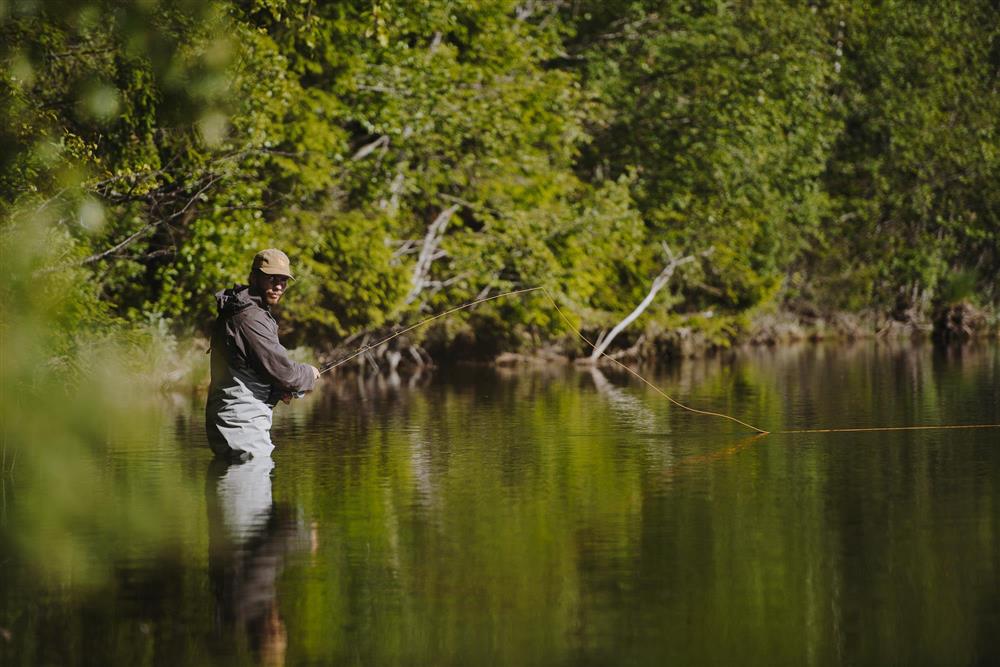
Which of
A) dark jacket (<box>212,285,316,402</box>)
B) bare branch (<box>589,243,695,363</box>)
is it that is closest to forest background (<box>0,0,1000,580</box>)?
bare branch (<box>589,243,695,363</box>)

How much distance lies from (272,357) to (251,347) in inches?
Result: 7.0

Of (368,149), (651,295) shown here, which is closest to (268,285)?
(368,149)

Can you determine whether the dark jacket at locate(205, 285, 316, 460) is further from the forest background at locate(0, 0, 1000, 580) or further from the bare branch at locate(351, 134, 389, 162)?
the bare branch at locate(351, 134, 389, 162)

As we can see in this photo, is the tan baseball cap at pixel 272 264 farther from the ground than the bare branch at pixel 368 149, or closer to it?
closer to it

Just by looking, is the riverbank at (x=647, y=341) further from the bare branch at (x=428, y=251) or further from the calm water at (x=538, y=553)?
the calm water at (x=538, y=553)

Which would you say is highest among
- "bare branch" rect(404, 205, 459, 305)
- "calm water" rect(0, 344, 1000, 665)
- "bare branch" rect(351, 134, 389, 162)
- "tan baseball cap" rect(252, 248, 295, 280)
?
"bare branch" rect(351, 134, 389, 162)

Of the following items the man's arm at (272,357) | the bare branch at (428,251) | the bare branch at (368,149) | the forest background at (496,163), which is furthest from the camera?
the bare branch at (428,251)

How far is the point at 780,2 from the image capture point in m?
37.2

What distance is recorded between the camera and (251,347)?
503 inches

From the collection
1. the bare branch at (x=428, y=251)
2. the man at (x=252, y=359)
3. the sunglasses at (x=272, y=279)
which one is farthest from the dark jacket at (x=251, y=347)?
the bare branch at (x=428, y=251)

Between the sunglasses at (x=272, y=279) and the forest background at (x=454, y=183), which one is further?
the forest background at (x=454, y=183)

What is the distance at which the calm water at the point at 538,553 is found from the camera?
22.4 ft

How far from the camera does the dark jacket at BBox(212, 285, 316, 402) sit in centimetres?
1273

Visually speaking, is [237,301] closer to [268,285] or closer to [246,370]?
[268,285]
